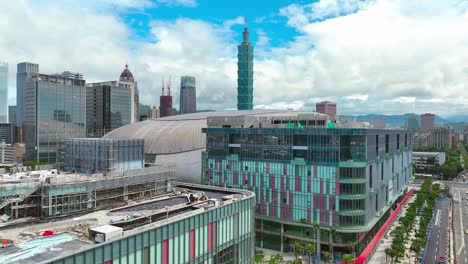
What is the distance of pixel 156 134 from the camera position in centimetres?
12669

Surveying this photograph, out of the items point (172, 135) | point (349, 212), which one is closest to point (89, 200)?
point (349, 212)

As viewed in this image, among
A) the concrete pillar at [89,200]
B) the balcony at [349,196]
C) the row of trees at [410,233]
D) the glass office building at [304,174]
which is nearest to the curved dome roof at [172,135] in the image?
the glass office building at [304,174]

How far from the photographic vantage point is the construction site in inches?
1774

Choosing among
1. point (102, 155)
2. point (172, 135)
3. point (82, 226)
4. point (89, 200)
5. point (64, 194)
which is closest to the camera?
point (82, 226)

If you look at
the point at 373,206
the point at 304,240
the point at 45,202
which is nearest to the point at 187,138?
the point at 304,240

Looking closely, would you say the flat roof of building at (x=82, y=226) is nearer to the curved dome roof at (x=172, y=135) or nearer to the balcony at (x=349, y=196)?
the balcony at (x=349, y=196)

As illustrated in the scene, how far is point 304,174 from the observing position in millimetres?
84438

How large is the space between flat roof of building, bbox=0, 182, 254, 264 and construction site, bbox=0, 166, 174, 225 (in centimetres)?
241

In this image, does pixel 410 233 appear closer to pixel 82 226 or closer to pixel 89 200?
pixel 89 200

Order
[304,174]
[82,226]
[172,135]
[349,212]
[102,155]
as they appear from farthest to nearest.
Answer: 1. [172,135]
2. [304,174]
3. [349,212]
4. [102,155]
5. [82,226]

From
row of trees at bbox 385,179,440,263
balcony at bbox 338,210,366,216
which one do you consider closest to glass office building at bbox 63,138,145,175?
balcony at bbox 338,210,366,216

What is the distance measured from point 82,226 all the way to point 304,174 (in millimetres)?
56072

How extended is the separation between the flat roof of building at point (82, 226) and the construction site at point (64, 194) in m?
2.41

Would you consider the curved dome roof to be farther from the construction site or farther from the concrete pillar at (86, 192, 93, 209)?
the concrete pillar at (86, 192, 93, 209)
